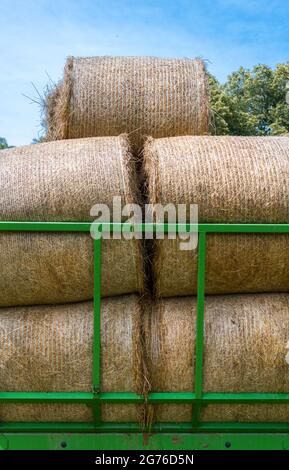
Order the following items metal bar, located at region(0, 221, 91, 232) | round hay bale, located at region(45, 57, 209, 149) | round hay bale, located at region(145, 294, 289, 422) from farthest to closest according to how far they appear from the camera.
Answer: round hay bale, located at region(45, 57, 209, 149) < round hay bale, located at region(145, 294, 289, 422) < metal bar, located at region(0, 221, 91, 232)

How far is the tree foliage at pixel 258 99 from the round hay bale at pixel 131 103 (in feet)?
56.6

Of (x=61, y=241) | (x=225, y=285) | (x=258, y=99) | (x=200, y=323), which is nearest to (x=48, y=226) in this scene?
(x=61, y=241)

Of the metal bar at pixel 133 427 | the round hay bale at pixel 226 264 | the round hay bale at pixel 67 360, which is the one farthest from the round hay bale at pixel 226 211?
the metal bar at pixel 133 427

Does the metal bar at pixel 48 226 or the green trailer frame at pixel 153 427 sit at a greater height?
the metal bar at pixel 48 226

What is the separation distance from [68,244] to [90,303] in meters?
0.31

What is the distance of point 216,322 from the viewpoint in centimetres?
225

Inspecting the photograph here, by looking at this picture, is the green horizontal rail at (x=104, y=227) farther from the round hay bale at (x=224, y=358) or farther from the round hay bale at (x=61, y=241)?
the round hay bale at (x=224, y=358)

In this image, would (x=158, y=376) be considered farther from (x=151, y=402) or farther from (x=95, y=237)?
(x=95, y=237)

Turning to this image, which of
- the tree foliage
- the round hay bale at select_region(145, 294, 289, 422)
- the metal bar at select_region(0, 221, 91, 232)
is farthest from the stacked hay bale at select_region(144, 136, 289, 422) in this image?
→ the tree foliage

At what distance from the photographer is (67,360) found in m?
2.19

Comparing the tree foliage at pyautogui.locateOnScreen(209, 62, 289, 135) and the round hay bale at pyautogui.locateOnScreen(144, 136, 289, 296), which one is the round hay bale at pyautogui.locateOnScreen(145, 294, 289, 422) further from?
the tree foliage at pyautogui.locateOnScreen(209, 62, 289, 135)

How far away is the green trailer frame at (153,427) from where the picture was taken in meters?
2.10

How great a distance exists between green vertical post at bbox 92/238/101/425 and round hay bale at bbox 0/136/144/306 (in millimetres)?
162

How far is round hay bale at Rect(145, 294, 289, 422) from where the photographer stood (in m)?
2.20
